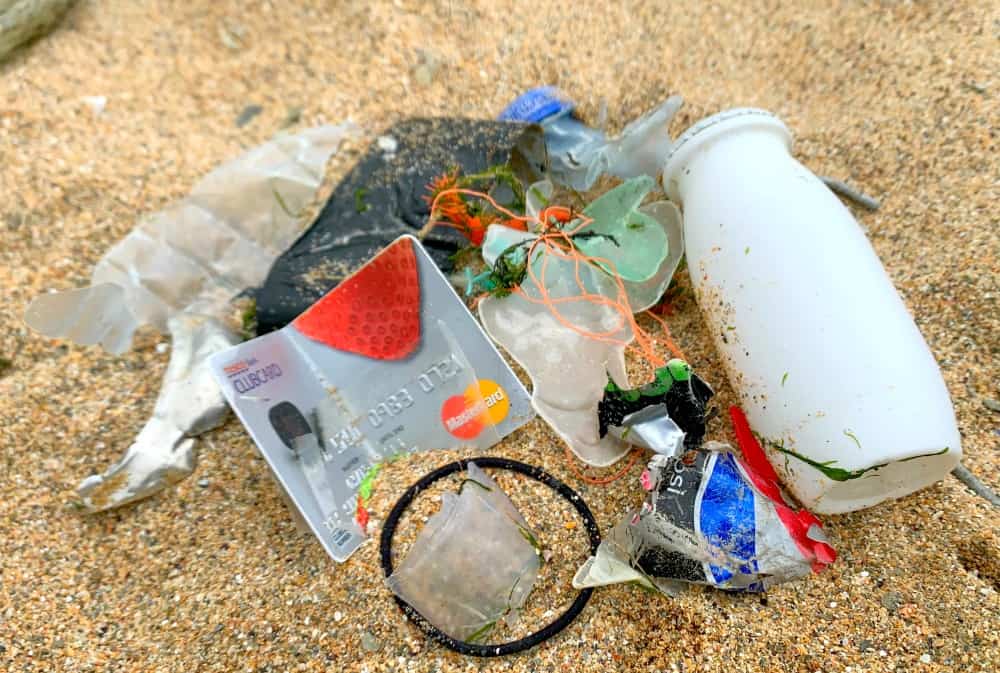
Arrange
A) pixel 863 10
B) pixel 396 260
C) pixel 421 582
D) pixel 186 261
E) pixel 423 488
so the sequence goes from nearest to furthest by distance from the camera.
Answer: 1. pixel 421 582
2. pixel 423 488
3. pixel 396 260
4. pixel 186 261
5. pixel 863 10

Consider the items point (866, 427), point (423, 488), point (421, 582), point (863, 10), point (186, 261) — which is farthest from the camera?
point (863, 10)

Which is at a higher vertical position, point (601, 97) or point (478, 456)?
point (601, 97)

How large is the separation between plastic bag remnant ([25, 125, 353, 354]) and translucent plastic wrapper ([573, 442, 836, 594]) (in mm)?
978

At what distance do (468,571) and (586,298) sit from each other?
54 centimetres

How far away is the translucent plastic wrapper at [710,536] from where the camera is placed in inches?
38.0

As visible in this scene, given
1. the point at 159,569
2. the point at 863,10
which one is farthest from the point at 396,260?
the point at 863,10

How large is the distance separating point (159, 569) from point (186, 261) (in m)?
0.69

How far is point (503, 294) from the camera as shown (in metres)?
1.31

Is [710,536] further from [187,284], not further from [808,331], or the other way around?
[187,284]

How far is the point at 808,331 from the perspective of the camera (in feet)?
3.19

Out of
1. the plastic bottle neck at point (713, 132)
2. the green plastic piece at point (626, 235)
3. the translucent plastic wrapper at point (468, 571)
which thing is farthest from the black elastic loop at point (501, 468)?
the plastic bottle neck at point (713, 132)

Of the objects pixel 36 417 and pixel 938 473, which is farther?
pixel 36 417

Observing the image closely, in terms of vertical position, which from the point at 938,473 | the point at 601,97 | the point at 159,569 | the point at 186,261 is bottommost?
the point at 159,569

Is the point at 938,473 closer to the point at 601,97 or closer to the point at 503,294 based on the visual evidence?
the point at 503,294
